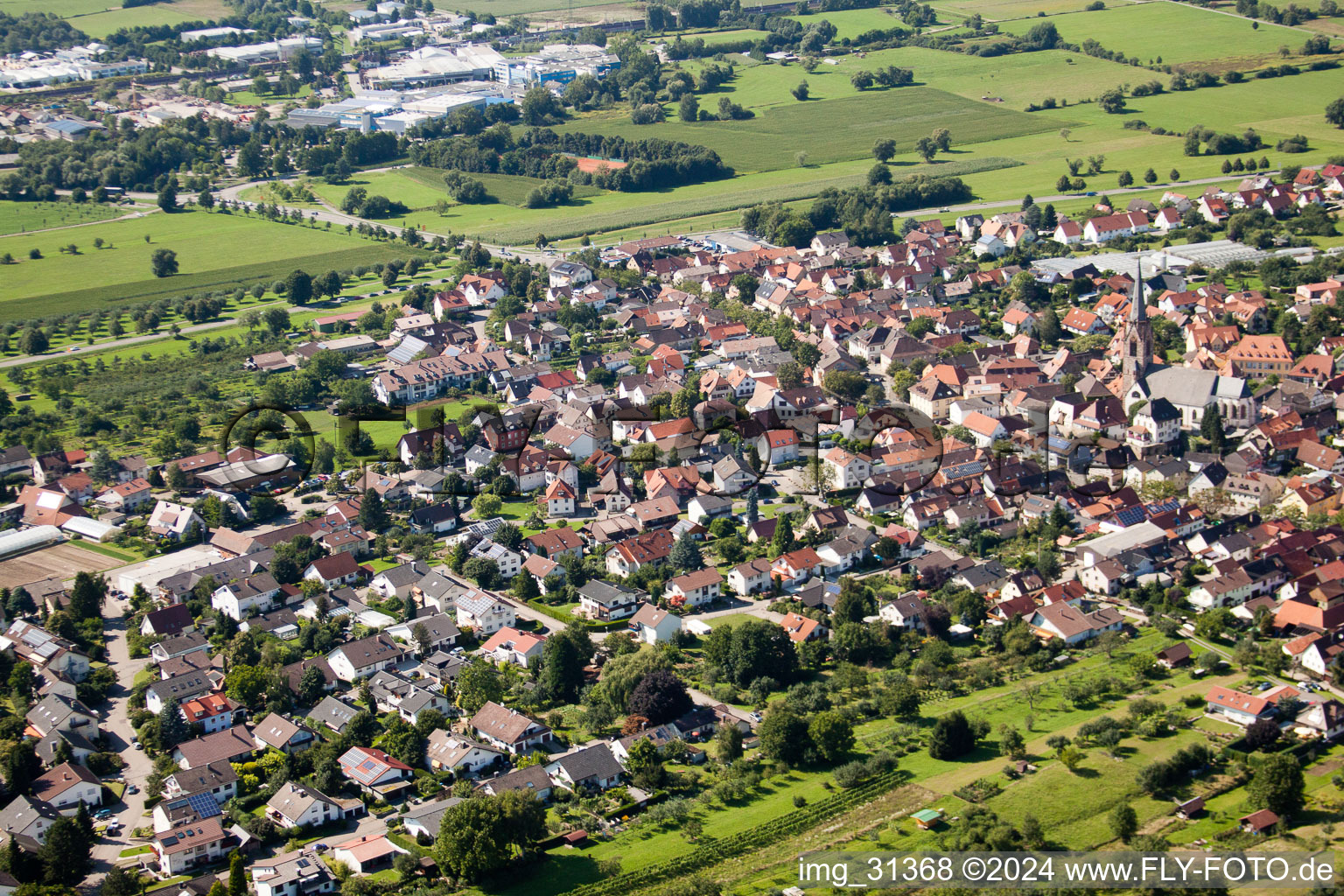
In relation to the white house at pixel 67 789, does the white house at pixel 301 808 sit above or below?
below

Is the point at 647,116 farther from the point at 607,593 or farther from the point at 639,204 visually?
the point at 607,593

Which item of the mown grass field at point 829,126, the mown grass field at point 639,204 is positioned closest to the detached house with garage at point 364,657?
the mown grass field at point 639,204


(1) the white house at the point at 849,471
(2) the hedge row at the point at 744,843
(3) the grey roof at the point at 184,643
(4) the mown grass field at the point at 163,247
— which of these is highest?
(4) the mown grass field at the point at 163,247

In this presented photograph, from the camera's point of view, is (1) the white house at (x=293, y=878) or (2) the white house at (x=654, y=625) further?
(2) the white house at (x=654, y=625)

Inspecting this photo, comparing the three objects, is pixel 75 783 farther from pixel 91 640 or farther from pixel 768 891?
pixel 768 891

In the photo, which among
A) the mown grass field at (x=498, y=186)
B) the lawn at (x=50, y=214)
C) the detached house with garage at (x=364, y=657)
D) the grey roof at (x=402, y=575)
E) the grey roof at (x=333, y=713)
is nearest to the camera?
the grey roof at (x=333, y=713)

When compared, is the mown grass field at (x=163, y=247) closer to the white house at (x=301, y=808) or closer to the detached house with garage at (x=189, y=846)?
the white house at (x=301, y=808)
